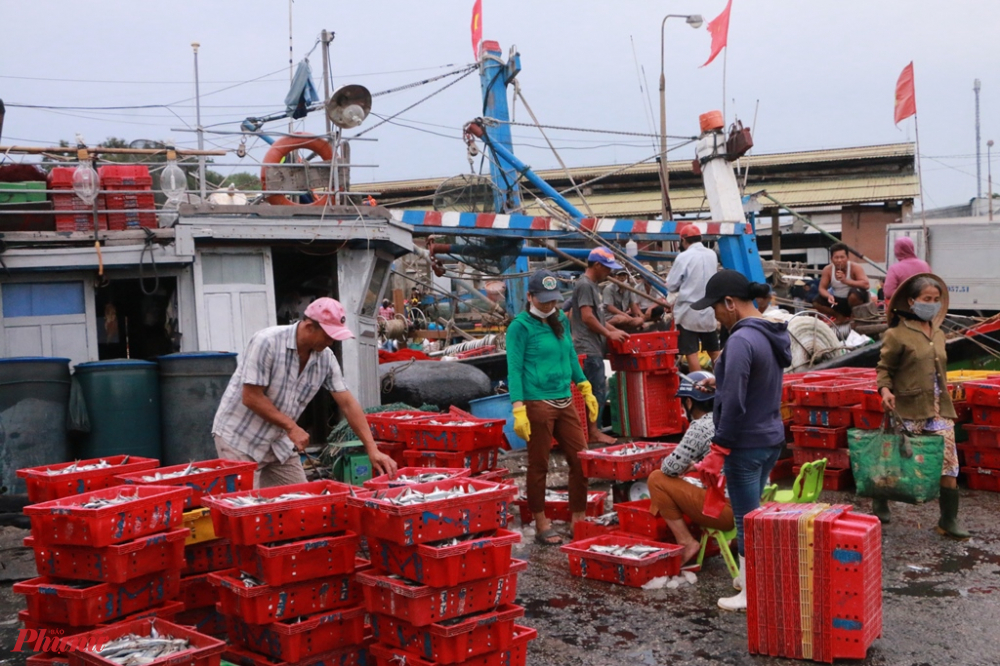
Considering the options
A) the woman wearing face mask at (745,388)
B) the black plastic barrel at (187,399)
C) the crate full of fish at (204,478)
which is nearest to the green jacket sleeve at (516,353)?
the woman wearing face mask at (745,388)

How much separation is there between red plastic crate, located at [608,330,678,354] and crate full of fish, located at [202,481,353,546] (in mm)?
6279

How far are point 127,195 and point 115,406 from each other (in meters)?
3.04

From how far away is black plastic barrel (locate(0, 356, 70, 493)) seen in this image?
33.4 ft

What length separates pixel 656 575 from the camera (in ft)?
22.5

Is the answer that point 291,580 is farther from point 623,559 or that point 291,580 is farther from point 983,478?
point 983,478

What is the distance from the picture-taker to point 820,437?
31.9 feet

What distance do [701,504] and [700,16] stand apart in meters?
13.1

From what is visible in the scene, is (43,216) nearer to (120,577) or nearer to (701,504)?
(120,577)

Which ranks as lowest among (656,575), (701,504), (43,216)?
(656,575)

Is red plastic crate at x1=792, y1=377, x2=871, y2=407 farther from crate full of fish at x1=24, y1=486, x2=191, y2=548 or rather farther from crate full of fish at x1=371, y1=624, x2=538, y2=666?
crate full of fish at x1=24, y1=486, x2=191, y2=548

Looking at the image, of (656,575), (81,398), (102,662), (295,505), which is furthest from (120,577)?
(81,398)

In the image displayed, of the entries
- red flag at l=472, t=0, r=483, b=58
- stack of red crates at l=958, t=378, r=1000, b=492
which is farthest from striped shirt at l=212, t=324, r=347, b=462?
red flag at l=472, t=0, r=483, b=58

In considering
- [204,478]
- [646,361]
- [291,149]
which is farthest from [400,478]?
[291,149]

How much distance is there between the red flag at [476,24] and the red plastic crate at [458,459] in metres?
11.8
